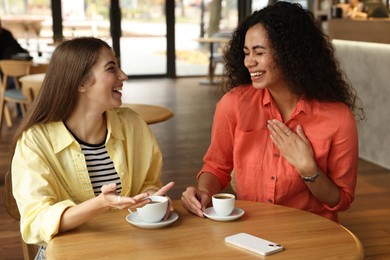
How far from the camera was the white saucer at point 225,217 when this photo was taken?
1878mm

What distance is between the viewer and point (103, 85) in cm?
207

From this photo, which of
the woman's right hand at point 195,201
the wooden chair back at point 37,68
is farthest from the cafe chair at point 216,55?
the woman's right hand at point 195,201

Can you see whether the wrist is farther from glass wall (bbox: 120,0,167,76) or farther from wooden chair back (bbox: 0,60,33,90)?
glass wall (bbox: 120,0,167,76)

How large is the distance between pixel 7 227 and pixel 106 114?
2121mm

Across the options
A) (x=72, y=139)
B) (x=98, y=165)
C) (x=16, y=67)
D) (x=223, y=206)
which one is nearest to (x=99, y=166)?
(x=98, y=165)

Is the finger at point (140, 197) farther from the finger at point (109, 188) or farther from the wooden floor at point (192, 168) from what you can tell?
the wooden floor at point (192, 168)

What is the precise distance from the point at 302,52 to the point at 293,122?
255mm

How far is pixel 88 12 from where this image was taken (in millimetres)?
11867

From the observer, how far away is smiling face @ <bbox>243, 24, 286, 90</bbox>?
222 centimetres

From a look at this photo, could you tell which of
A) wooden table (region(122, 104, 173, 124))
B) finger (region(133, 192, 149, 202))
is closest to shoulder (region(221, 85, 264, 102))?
finger (region(133, 192, 149, 202))

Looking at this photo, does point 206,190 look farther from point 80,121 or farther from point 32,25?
point 32,25

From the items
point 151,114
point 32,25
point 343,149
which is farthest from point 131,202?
point 32,25

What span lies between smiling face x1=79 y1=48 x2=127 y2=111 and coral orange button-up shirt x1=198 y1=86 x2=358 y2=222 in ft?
1.65

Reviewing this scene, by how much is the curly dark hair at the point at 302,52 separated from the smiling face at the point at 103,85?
57cm
